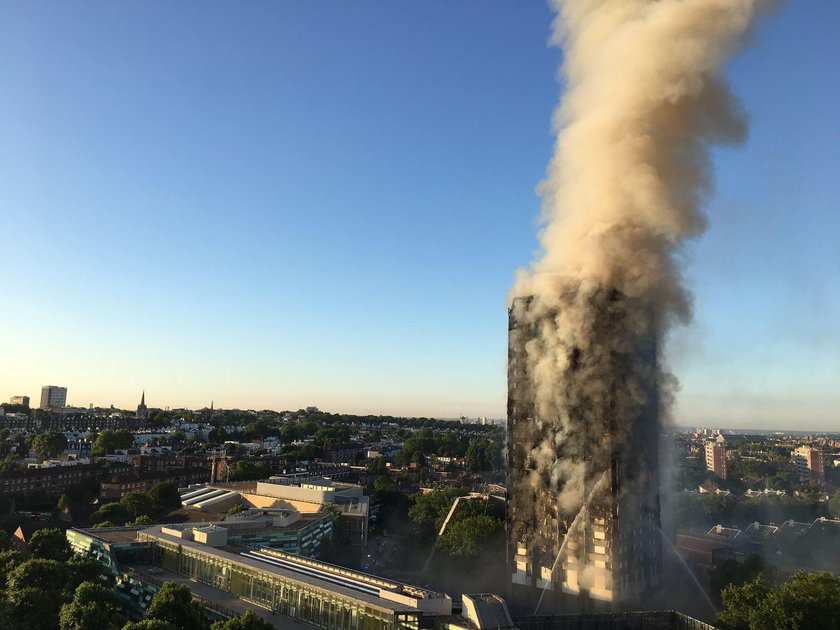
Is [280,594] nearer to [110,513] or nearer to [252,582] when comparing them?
[252,582]

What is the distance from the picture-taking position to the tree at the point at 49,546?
119 ft

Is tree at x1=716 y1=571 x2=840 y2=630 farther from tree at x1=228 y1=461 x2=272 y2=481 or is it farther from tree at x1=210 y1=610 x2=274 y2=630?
tree at x1=228 y1=461 x2=272 y2=481

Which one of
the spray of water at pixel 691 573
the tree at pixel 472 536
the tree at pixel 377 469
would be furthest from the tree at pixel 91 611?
the tree at pixel 377 469

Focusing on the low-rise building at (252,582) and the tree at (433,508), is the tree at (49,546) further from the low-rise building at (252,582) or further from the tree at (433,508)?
the tree at (433,508)

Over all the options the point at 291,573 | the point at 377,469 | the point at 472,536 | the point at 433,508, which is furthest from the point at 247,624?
the point at 377,469

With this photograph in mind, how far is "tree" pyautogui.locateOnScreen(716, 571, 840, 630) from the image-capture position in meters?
26.0

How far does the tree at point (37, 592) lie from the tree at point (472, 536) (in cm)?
2542

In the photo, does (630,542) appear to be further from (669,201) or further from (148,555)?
(148,555)

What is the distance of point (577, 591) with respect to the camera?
3566 cm

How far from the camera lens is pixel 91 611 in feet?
88.3

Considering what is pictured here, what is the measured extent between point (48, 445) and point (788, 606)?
107944 mm

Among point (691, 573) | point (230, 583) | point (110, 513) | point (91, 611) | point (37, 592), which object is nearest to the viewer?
point (91, 611)

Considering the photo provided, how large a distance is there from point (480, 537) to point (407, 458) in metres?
79.6

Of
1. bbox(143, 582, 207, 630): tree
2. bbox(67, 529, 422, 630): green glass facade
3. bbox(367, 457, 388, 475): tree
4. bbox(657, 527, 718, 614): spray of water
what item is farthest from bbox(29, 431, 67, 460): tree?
bbox(657, 527, 718, 614): spray of water
